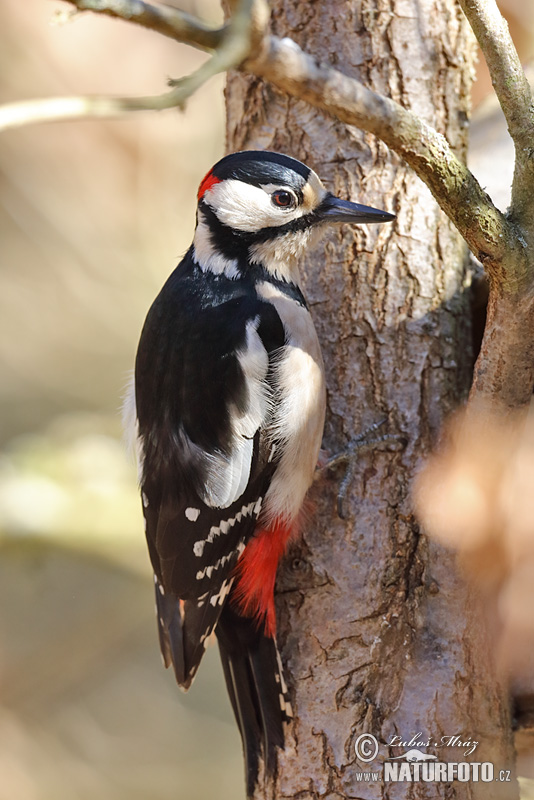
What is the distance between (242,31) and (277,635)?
130cm

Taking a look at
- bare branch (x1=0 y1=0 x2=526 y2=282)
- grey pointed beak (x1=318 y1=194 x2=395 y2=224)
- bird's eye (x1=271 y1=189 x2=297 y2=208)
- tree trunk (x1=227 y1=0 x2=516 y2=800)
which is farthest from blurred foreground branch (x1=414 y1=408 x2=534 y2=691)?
bird's eye (x1=271 y1=189 x2=297 y2=208)

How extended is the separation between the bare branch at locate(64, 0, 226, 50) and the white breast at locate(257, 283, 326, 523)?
2.86ft

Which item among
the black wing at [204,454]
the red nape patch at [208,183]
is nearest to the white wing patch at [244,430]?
the black wing at [204,454]

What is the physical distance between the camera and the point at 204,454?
1878 mm

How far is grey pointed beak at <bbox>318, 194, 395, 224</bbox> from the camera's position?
6.21 ft

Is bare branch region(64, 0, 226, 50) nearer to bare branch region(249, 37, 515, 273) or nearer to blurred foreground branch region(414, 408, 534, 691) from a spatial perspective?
bare branch region(249, 37, 515, 273)

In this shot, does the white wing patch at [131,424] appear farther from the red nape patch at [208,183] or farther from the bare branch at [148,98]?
the bare branch at [148,98]

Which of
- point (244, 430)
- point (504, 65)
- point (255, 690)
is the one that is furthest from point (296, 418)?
point (504, 65)

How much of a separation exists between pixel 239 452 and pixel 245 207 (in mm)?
594

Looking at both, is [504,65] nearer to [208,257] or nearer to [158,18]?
[158,18]

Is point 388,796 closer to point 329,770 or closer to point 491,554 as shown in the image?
point 329,770

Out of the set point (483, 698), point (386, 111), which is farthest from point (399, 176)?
point (483, 698)

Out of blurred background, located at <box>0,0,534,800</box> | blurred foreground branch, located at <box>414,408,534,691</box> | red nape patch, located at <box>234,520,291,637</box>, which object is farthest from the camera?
blurred background, located at <box>0,0,534,800</box>

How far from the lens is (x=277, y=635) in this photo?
1900 mm
